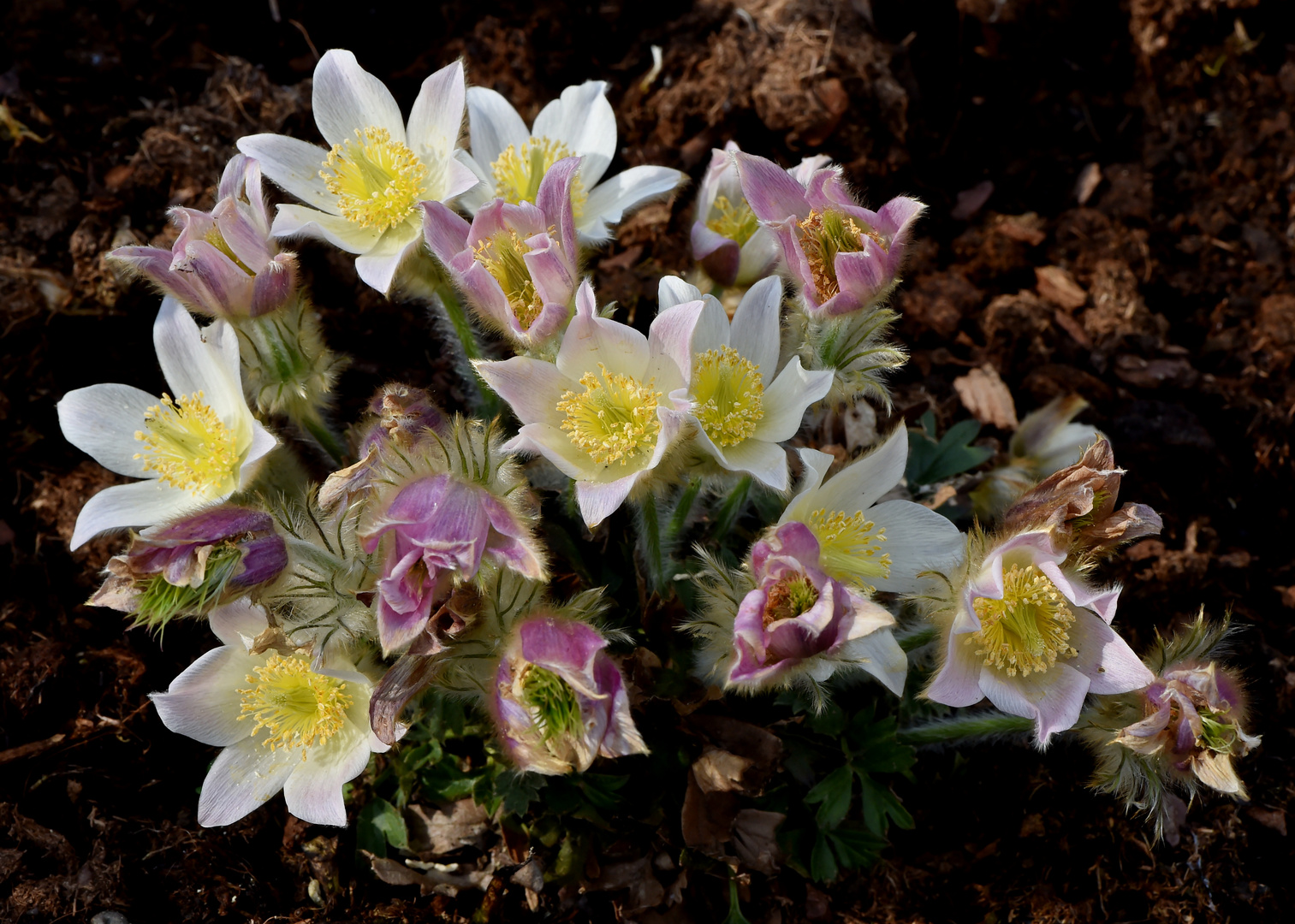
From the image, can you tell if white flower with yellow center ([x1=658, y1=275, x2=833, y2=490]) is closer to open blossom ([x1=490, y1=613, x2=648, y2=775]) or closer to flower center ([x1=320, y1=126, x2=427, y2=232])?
open blossom ([x1=490, y1=613, x2=648, y2=775])

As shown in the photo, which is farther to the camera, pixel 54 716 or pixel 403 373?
pixel 403 373

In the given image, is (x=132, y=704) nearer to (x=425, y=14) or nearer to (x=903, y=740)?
(x=903, y=740)

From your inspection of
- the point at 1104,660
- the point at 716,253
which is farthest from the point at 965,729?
the point at 716,253

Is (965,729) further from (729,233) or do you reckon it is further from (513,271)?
(513,271)

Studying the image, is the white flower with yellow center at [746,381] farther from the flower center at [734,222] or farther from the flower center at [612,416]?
the flower center at [734,222]

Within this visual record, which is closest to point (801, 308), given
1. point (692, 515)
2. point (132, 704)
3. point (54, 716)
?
point (692, 515)

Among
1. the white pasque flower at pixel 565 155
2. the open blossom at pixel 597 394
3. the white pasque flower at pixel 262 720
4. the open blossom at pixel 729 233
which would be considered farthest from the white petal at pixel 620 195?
the white pasque flower at pixel 262 720
